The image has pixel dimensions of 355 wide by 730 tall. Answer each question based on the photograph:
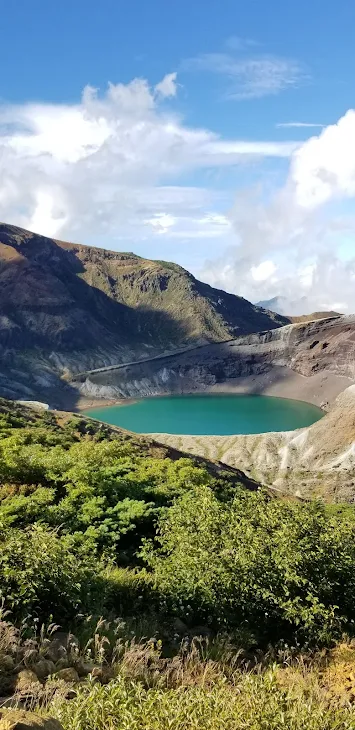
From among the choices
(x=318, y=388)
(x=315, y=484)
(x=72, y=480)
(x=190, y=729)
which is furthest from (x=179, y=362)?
(x=190, y=729)

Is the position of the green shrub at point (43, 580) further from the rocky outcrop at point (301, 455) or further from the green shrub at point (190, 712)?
the rocky outcrop at point (301, 455)

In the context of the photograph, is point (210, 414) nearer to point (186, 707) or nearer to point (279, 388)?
point (279, 388)

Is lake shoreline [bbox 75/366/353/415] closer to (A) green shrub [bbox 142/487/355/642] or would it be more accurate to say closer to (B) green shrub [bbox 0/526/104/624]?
(A) green shrub [bbox 142/487/355/642]

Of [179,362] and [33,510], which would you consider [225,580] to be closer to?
[33,510]

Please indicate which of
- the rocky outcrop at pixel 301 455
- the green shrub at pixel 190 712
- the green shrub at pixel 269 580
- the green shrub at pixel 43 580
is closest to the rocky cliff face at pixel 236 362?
the rocky outcrop at pixel 301 455

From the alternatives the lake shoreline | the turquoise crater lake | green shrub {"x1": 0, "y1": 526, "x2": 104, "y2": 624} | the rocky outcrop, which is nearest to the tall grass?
green shrub {"x1": 0, "y1": 526, "x2": 104, "y2": 624}

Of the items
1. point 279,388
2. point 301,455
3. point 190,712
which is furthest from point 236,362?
point 190,712
